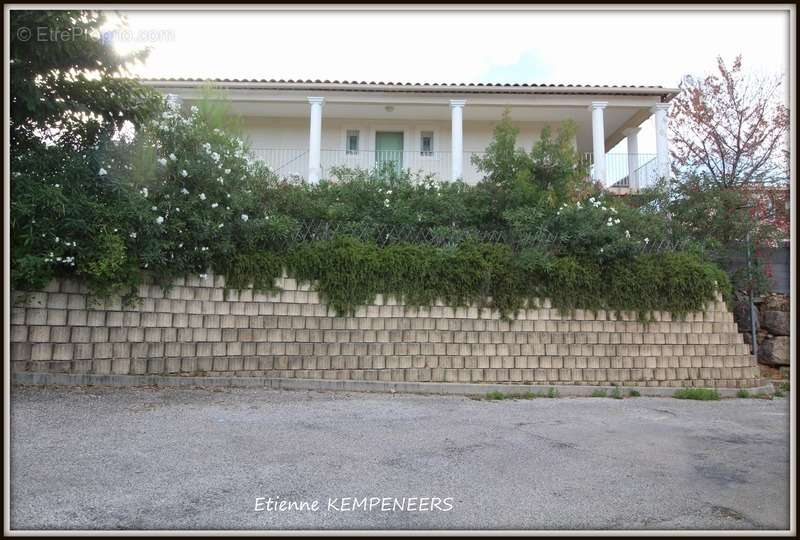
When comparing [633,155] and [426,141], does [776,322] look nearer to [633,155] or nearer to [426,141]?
[633,155]

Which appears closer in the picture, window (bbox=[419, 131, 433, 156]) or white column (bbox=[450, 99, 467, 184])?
white column (bbox=[450, 99, 467, 184])

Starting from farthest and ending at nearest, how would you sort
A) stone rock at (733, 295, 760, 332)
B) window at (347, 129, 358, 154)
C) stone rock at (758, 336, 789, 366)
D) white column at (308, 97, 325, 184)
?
window at (347, 129, 358, 154) → white column at (308, 97, 325, 184) → stone rock at (733, 295, 760, 332) → stone rock at (758, 336, 789, 366)

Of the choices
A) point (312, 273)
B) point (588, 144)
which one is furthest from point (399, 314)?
point (588, 144)

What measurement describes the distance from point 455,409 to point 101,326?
14.0 ft

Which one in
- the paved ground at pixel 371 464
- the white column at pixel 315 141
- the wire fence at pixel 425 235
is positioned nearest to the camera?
the paved ground at pixel 371 464

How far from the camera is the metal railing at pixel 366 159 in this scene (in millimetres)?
12281

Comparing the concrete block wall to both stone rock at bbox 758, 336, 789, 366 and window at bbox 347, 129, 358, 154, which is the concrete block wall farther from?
window at bbox 347, 129, 358, 154

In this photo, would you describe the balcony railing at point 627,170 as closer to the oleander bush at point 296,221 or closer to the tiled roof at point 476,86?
the tiled roof at point 476,86

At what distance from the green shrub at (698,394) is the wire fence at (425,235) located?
7.24 feet

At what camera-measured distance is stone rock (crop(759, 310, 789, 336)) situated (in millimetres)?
8906

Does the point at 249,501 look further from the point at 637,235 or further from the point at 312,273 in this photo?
the point at 637,235

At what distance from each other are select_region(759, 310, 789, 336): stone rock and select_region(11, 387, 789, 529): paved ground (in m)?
4.10

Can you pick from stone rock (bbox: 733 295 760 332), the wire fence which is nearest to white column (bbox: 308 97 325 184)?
the wire fence

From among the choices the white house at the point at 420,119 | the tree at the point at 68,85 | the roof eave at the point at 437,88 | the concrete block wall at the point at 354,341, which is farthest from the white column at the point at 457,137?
the tree at the point at 68,85
